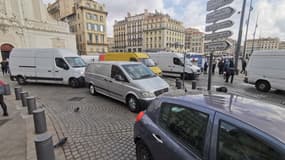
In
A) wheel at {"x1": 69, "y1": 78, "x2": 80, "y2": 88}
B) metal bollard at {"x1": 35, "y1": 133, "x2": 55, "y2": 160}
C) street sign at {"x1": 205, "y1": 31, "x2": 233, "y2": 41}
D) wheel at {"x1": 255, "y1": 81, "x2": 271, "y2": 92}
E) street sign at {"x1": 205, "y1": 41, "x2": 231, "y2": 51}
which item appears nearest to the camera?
metal bollard at {"x1": 35, "y1": 133, "x2": 55, "y2": 160}

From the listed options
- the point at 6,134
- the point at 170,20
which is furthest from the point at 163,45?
the point at 6,134

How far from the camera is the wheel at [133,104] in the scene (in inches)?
214

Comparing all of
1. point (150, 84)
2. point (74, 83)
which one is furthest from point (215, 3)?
point (74, 83)

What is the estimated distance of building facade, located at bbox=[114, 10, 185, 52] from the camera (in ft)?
267

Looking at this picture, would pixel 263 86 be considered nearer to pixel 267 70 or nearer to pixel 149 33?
pixel 267 70

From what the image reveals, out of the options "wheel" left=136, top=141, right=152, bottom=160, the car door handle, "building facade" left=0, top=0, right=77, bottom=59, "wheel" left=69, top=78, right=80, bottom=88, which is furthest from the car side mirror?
"building facade" left=0, top=0, right=77, bottom=59

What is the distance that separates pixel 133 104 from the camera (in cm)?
555

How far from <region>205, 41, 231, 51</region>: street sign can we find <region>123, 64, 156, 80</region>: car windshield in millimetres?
2516

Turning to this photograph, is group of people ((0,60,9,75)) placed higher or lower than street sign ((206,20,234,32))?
lower

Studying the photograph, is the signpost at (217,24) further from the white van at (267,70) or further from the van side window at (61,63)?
the van side window at (61,63)

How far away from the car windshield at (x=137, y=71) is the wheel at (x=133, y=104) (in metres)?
0.80

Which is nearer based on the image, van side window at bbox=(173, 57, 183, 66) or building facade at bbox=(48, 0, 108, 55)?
van side window at bbox=(173, 57, 183, 66)

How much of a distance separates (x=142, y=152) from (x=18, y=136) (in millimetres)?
3477

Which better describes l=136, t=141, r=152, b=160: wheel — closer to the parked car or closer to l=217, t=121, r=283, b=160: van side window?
l=217, t=121, r=283, b=160: van side window
